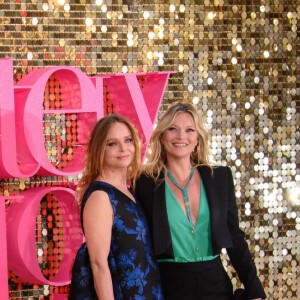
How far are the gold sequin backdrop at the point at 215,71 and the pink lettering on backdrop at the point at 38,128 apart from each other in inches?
4.5

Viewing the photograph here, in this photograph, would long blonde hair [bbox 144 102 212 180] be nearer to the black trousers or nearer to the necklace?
the necklace

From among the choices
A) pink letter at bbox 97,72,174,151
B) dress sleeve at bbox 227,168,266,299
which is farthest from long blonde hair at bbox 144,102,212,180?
pink letter at bbox 97,72,174,151

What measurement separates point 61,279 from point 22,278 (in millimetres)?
230

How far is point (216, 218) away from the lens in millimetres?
3367

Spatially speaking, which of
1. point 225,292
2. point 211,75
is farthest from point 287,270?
point 225,292

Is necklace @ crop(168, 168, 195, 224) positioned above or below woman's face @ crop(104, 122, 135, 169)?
below

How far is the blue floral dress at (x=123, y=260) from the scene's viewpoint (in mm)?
3182

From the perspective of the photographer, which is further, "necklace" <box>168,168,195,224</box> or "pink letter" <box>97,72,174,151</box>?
"pink letter" <box>97,72,174,151</box>

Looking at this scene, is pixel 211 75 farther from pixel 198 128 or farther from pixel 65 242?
pixel 198 128

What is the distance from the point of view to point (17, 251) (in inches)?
180

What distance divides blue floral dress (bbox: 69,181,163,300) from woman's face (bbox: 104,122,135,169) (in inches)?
Answer: 4.5

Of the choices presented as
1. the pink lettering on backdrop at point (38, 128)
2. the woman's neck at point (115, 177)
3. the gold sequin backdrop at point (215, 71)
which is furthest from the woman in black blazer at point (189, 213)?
the gold sequin backdrop at point (215, 71)

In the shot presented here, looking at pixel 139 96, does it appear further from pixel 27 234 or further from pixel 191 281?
pixel 191 281

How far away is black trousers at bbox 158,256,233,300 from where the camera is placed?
10.9 feet
